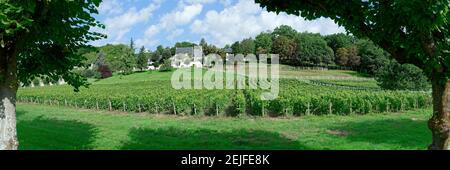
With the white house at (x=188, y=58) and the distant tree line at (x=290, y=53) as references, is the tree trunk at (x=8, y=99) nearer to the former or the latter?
the distant tree line at (x=290, y=53)

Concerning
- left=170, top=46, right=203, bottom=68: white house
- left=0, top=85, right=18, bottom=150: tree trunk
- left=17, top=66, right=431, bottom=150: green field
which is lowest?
left=17, top=66, right=431, bottom=150: green field

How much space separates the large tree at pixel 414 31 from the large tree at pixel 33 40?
6.41 metres

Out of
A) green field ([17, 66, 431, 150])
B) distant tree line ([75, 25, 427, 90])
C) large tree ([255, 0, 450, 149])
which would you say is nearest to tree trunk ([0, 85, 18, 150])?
green field ([17, 66, 431, 150])

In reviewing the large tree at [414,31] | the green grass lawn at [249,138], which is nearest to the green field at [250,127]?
the green grass lawn at [249,138]

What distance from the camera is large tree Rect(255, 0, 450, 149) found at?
7355mm

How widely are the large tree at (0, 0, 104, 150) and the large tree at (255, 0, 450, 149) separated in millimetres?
6413

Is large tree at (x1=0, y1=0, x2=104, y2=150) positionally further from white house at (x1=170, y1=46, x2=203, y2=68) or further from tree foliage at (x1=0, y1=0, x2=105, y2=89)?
white house at (x1=170, y1=46, x2=203, y2=68)

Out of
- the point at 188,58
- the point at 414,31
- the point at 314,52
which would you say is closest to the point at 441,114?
the point at 414,31

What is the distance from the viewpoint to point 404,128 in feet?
77.3

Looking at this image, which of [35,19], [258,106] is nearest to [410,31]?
[35,19]

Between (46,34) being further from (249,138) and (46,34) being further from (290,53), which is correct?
(290,53)

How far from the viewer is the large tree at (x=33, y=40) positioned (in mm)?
9008

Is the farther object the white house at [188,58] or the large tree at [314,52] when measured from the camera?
the large tree at [314,52]
